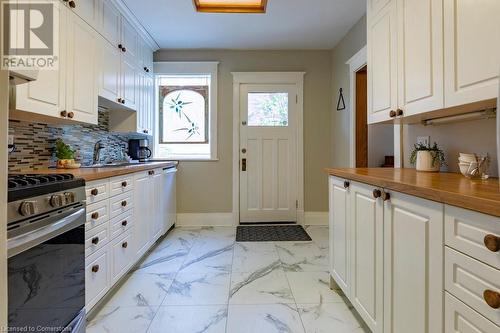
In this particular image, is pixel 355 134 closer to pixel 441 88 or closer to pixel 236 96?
pixel 236 96

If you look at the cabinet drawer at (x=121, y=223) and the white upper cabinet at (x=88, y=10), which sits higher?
the white upper cabinet at (x=88, y=10)

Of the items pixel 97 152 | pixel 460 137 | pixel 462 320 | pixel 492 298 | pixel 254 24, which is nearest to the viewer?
pixel 492 298

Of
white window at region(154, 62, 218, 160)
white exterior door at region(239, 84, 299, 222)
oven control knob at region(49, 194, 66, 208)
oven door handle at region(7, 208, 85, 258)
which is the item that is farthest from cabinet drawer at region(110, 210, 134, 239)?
white exterior door at region(239, 84, 299, 222)

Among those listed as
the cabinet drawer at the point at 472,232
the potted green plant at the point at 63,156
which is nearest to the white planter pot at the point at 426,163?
the cabinet drawer at the point at 472,232

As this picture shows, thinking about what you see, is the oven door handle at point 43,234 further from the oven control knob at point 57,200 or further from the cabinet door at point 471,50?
the cabinet door at point 471,50

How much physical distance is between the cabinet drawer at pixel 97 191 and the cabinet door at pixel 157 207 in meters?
1.07

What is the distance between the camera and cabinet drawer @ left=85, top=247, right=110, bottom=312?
166 centimetres

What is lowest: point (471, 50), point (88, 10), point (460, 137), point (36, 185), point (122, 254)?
point (122, 254)

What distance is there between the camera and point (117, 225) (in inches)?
81.8

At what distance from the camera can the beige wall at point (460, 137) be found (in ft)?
4.65

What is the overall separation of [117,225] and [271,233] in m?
2.10

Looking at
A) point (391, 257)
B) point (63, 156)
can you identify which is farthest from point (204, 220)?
point (391, 257)

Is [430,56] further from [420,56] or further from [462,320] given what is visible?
[462,320]

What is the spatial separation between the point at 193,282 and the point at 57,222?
51.8 inches
